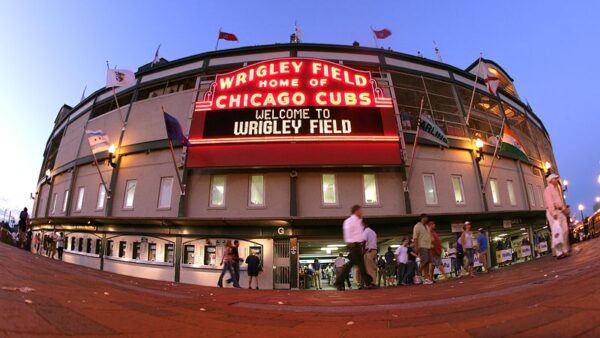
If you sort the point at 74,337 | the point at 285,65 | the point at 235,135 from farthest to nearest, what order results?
the point at 285,65 → the point at 235,135 → the point at 74,337

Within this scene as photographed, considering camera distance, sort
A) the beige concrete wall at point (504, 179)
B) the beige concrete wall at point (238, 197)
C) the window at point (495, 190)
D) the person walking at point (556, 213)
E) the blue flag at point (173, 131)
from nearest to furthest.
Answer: the person walking at point (556, 213) → the blue flag at point (173, 131) → the beige concrete wall at point (238, 197) → the beige concrete wall at point (504, 179) → the window at point (495, 190)

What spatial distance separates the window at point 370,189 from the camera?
1545 centimetres

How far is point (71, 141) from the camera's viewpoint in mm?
22859

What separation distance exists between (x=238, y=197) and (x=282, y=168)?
2644 mm

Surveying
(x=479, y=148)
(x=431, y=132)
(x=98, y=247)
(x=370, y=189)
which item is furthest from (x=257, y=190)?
(x=479, y=148)

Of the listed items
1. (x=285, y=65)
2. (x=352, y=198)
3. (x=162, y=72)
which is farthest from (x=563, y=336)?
(x=162, y=72)

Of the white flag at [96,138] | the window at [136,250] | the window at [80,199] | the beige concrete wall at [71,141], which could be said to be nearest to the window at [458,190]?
the window at [136,250]

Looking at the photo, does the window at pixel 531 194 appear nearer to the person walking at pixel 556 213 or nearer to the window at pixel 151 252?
the person walking at pixel 556 213

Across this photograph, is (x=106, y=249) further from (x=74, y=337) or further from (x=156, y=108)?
(x=74, y=337)

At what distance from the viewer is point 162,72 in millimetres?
19984

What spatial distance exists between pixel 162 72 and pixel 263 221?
12619mm

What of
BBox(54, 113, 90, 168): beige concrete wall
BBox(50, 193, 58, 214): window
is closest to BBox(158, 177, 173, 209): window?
BBox(54, 113, 90, 168): beige concrete wall

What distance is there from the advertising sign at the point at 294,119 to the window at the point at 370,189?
1413 mm

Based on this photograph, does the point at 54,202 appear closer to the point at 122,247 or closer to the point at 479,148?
the point at 122,247
